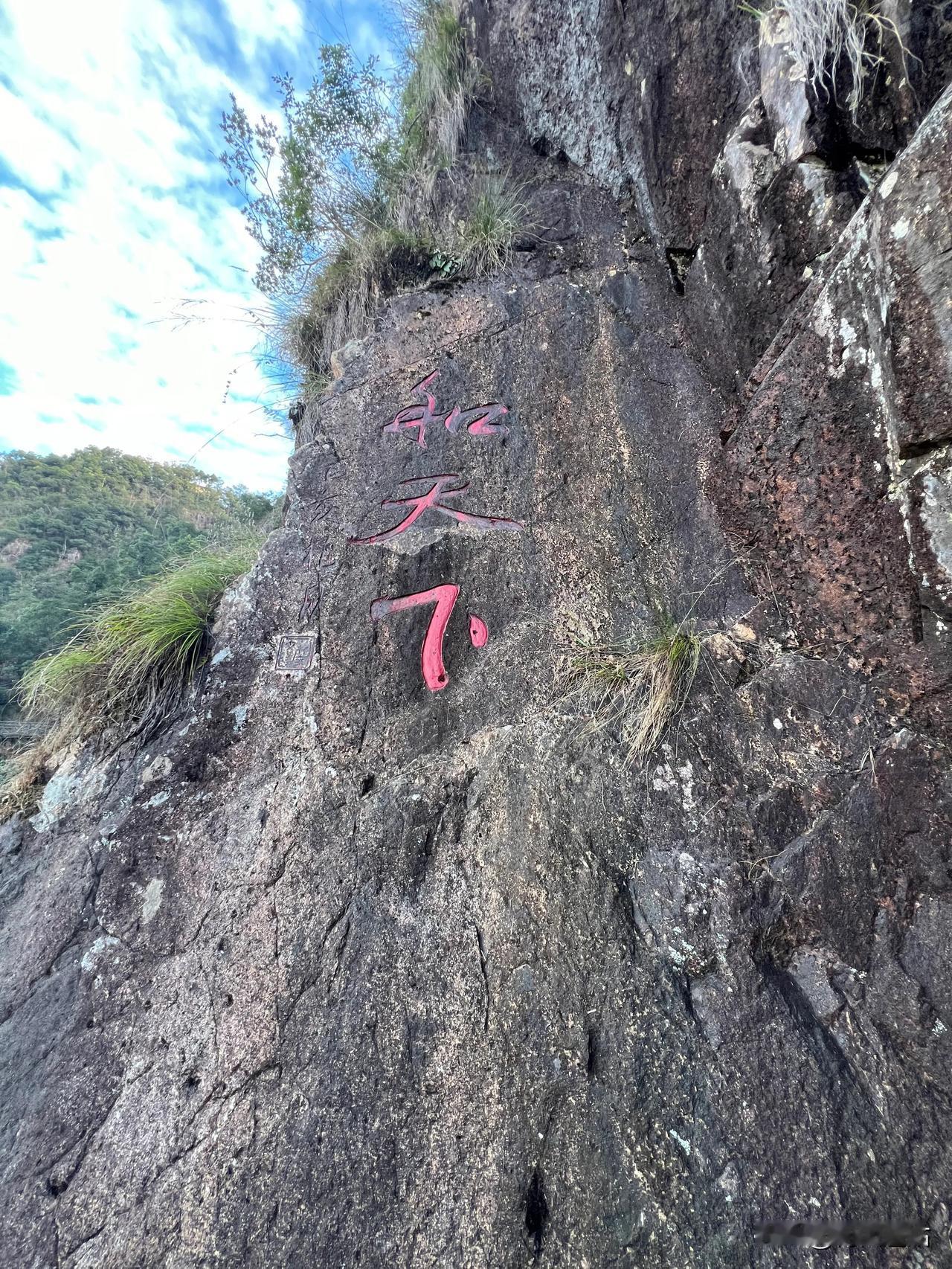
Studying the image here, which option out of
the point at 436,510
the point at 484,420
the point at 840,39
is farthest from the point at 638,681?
the point at 840,39

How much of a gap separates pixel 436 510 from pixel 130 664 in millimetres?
1599

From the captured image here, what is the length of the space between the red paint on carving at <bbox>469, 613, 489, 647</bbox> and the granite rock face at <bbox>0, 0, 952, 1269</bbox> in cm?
2

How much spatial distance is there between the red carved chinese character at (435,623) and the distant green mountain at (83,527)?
1.93m

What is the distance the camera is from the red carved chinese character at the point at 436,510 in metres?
2.94

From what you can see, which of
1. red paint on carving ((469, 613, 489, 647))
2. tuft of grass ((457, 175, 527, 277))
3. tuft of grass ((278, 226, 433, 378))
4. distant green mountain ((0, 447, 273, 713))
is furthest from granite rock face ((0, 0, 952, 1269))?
distant green mountain ((0, 447, 273, 713))

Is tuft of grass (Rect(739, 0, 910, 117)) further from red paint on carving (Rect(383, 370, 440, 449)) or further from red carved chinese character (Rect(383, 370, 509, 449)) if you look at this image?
red paint on carving (Rect(383, 370, 440, 449))

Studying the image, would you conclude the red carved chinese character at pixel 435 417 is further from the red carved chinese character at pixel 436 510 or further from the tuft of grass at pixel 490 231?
the tuft of grass at pixel 490 231

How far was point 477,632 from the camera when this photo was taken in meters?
2.75

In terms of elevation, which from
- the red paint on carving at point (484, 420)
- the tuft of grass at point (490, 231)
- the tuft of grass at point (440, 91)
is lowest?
the red paint on carving at point (484, 420)

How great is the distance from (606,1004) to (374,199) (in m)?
5.33

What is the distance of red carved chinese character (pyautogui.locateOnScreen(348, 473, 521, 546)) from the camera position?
2.94m

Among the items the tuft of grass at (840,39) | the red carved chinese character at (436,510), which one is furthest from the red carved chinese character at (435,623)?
the tuft of grass at (840,39)

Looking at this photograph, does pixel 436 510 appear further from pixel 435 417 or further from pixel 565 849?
pixel 565 849

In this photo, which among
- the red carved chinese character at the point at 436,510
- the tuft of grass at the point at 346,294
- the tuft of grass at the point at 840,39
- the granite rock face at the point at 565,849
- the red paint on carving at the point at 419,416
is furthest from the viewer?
the tuft of grass at the point at 346,294
